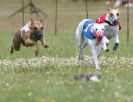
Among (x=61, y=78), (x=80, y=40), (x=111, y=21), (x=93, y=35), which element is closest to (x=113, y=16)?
(x=111, y=21)

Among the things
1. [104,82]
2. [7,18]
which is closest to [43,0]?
[7,18]

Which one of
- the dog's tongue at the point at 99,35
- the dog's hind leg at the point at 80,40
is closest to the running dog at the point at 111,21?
the dog's hind leg at the point at 80,40

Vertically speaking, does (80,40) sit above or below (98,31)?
below

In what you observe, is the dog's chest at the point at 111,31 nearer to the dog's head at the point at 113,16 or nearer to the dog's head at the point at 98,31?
the dog's head at the point at 113,16

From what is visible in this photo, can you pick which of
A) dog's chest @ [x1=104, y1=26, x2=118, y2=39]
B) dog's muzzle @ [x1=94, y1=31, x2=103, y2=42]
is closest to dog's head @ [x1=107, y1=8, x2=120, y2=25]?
dog's chest @ [x1=104, y1=26, x2=118, y2=39]

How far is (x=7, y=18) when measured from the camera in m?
46.6

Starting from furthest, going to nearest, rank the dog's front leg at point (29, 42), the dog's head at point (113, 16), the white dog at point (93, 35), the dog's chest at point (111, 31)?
the dog's chest at point (111, 31) < the dog's head at point (113, 16) < the dog's front leg at point (29, 42) < the white dog at point (93, 35)

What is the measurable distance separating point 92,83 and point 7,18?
33.6 meters

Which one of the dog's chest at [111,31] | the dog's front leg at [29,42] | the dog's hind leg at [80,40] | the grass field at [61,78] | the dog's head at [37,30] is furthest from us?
the dog's chest at [111,31]

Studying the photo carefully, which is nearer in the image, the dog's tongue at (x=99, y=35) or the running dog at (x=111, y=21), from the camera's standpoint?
the dog's tongue at (x=99, y=35)

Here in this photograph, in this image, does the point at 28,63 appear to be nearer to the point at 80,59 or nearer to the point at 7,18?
the point at 80,59

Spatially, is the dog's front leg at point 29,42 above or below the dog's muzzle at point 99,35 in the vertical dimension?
below

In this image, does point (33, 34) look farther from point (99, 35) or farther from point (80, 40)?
point (99, 35)

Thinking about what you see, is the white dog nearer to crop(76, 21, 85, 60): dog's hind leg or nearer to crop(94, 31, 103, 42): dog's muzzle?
crop(94, 31, 103, 42): dog's muzzle
